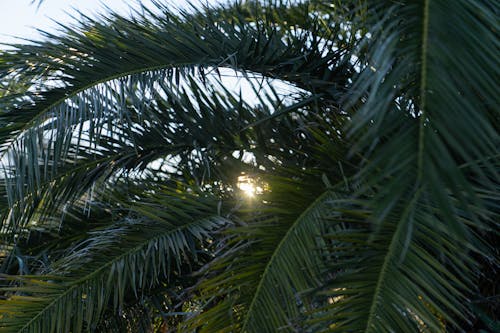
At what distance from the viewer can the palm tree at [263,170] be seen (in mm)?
1580

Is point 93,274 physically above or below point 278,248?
above

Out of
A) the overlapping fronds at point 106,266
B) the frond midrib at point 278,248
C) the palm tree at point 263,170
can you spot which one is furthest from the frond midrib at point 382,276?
the overlapping fronds at point 106,266

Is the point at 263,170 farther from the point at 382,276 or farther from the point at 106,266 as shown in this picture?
the point at 382,276

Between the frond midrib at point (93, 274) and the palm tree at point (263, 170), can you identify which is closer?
the palm tree at point (263, 170)

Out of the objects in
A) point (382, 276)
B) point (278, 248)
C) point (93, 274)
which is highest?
point (93, 274)

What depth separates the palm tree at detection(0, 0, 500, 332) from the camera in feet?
5.18

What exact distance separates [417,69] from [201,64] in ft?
7.18

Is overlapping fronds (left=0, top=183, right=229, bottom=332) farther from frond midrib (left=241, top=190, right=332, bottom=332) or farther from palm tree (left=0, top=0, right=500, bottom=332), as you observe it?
frond midrib (left=241, top=190, right=332, bottom=332)

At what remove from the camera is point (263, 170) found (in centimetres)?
316

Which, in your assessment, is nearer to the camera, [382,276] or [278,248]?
[382,276]

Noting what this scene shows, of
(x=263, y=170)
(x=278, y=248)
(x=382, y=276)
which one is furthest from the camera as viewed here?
(x=263, y=170)

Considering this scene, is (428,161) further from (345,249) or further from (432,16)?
(345,249)

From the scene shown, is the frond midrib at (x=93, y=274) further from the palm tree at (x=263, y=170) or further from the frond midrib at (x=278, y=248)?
the frond midrib at (x=278, y=248)

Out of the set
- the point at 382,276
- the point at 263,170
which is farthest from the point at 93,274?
the point at 382,276
